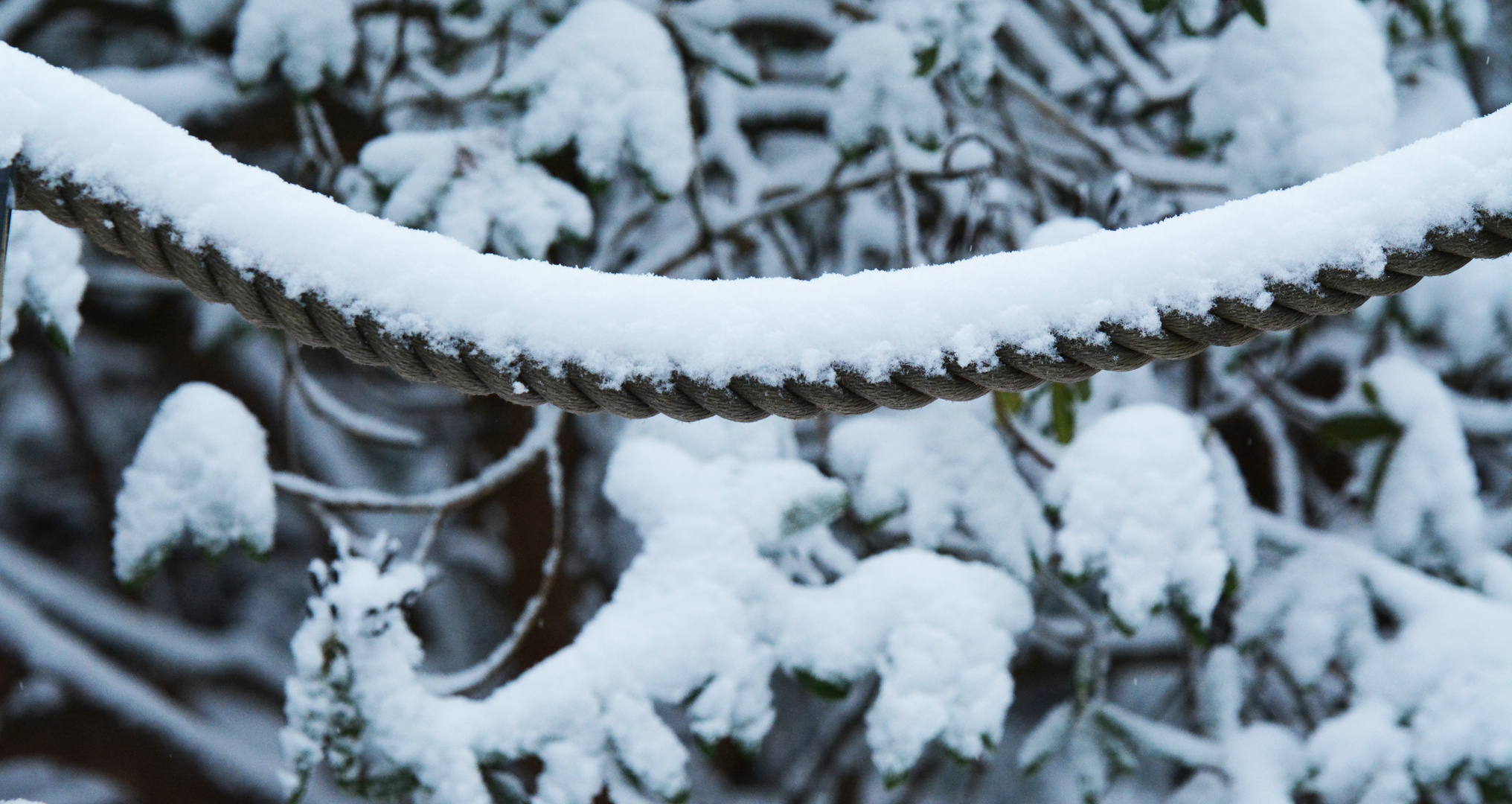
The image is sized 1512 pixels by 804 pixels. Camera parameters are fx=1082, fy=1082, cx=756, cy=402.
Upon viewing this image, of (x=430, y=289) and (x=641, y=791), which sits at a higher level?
(x=430, y=289)

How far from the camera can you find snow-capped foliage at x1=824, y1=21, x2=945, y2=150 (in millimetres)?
922

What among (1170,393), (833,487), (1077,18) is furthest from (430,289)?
(1170,393)

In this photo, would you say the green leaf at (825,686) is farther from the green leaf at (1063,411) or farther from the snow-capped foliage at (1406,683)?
the snow-capped foliage at (1406,683)

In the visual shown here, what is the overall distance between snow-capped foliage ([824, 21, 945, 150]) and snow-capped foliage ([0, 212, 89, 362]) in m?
0.60

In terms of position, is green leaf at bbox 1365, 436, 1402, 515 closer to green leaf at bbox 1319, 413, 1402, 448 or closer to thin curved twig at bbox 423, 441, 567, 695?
green leaf at bbox 1319, 413, 1402, 448

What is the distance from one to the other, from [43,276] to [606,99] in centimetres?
41

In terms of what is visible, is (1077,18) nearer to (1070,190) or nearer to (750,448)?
(1070,190)

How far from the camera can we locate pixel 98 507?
1549mm

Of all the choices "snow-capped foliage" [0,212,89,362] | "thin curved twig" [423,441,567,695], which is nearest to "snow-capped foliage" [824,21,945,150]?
"thin curved twig" [423,441,567,695]

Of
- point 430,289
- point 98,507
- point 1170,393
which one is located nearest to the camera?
point 430,289

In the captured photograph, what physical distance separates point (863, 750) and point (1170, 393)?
0.68 metres

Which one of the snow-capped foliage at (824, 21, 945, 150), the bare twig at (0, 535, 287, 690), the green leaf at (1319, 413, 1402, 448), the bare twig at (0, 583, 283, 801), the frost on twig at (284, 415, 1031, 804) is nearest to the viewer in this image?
the frost on twig at (284, 415, 1031, 804)

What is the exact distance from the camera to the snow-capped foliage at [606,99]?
84 centimetres

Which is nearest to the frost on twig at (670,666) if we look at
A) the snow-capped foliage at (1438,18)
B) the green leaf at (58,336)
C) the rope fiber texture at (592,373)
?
the green leaf at (58,336)
